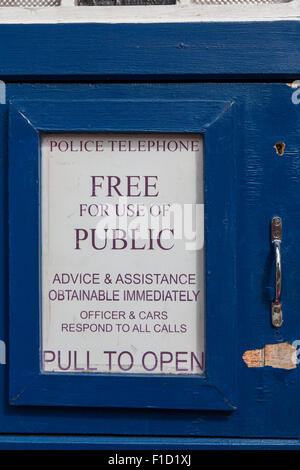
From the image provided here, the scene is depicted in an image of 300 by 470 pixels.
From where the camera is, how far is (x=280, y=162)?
5.03 ft

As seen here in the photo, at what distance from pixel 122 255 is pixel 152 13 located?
28.6 inches

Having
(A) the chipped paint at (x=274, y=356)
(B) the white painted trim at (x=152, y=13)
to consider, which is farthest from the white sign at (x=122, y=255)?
(B) the white painted trim at (x=152, y=13)

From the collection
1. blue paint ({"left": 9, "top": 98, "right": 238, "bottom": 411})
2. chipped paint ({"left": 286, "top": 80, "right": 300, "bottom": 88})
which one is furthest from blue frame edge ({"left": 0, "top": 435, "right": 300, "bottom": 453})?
chipped paint ({"left": 286, "top": 80, "right": 300, "bottom": 88})

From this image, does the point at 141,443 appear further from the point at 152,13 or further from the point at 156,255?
the point at 152,13

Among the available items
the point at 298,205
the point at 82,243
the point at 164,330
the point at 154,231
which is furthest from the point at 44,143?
the point at 298,205

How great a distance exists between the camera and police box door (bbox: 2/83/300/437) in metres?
1.53

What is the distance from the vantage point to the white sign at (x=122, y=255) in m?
1.55

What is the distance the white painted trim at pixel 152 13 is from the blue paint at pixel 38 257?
0.25 meters

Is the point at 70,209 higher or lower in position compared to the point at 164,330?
higher

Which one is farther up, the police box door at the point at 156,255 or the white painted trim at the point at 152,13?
the white painted trim at the point at 152,13

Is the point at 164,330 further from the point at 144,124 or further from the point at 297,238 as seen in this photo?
the point at 144,124

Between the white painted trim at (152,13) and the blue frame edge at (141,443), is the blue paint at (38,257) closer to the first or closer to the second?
the blue frame edge at (141,443)

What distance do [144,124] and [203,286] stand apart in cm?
51

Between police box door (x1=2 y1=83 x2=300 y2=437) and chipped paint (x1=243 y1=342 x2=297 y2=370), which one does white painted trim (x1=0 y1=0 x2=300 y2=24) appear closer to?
police box door (x1=2 y1=83 x2=300 y2=437)
